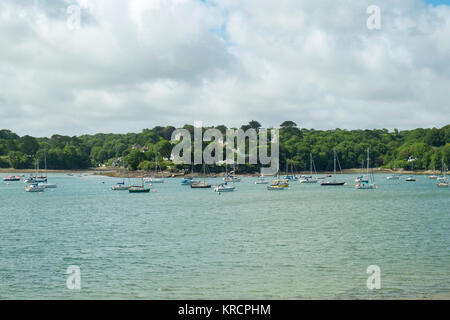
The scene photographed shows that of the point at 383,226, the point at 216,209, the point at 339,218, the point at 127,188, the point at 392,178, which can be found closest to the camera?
the point at 383,226

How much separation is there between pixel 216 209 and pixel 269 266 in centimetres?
3965

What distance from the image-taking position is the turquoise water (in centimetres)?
2461

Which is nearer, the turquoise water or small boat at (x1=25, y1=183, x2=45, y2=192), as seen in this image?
the turquoise water

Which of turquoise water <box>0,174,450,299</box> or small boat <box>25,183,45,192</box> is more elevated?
small boat <box>25,183,45,192</box>

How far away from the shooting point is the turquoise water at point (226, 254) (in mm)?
24609

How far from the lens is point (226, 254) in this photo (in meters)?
34.2

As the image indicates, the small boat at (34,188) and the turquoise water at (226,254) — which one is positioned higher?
the small boat at (34,188)

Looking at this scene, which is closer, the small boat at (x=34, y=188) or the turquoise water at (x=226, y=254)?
the turquoise water at (x=226, y=254)

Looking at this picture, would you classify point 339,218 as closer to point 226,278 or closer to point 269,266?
point 269,266

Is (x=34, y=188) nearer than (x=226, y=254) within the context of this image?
No

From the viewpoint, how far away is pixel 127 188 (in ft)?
384

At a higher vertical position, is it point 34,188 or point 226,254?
point 34,188
